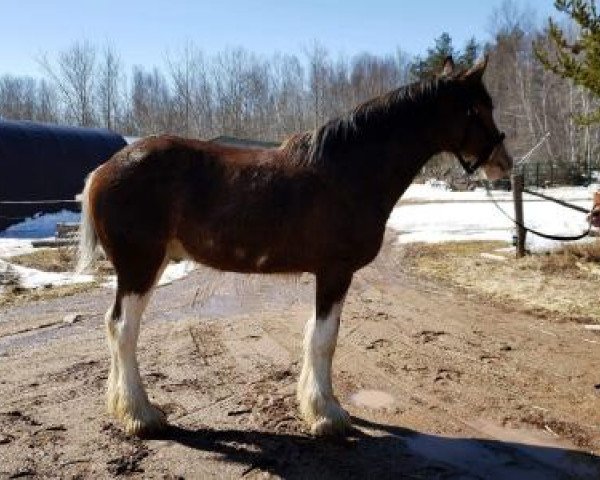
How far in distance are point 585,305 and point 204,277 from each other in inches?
200

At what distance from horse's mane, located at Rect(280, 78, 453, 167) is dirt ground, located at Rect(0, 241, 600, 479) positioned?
0.86 meters

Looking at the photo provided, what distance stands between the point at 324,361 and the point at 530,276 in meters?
5.87

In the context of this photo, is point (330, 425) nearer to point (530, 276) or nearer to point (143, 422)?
point (143, 422)

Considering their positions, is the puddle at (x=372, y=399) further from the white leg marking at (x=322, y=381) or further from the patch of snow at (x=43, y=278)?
the patch of snow at (x=43, y=278)

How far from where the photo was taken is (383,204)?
3.84m

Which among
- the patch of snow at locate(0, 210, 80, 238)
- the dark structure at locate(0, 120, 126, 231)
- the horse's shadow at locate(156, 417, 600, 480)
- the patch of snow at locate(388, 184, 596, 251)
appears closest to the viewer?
the horse's shadow at locate(156, 417, 600, 480)

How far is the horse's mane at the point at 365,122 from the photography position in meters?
3.85

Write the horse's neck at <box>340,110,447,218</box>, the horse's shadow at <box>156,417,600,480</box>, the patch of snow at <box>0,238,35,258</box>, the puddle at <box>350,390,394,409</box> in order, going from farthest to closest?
the patch of snow at <box>0,238,35,258</box> < the puddle at <box>350,390,394,409</box> < the horse's neck at <box>340,110,447,218</box> < the horse's shadow at <box>156,417,600,480</box>

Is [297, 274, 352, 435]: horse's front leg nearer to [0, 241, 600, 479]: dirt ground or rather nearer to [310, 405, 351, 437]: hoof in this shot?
[310, 405, 351, 437]: hoof

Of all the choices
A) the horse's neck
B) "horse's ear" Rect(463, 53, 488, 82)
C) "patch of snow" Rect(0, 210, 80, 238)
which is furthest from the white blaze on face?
"patch of snow" Rect(0, 210, 80, 238)

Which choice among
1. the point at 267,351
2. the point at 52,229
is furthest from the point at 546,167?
the point at 267,351

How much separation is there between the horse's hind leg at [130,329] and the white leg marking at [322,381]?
88 cm

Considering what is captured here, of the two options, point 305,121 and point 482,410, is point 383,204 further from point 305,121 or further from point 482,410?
point 305,121

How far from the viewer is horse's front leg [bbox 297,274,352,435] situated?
148 inches
